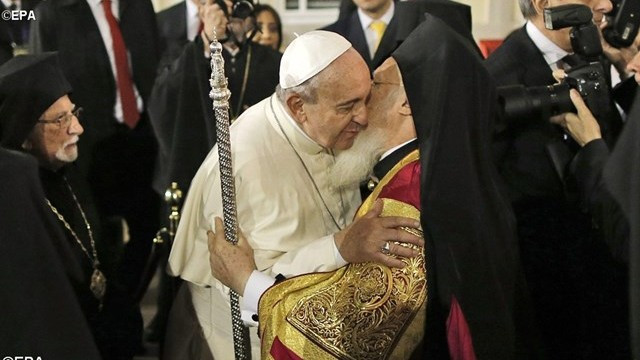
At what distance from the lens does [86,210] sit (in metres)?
3.56

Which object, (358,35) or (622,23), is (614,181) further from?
(358,35)

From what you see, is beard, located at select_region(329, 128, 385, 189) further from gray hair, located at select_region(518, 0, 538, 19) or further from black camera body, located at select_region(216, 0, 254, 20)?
black camera body, located at select_region(216, 0, 254, 20)

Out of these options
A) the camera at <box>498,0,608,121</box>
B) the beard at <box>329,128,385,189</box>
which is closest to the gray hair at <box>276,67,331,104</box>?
the beard at <box>329,128,385,189</box>

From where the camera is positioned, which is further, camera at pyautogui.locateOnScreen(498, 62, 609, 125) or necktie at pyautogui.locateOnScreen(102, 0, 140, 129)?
necktie at pyautogui.locateOnScreen(102, 0, 140, 129)

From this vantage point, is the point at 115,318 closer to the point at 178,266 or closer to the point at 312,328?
the point at 178,266

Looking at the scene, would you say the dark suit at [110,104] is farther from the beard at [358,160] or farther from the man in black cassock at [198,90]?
the beard at [358,160]

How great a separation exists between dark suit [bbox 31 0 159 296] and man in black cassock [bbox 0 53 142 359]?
30.0 inches

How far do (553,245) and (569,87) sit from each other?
23.4 inches

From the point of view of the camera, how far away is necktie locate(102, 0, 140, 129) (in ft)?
15.0

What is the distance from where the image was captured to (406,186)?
2594 millimetres

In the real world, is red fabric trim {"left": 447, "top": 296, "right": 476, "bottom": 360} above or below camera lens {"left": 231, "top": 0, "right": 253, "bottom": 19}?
below

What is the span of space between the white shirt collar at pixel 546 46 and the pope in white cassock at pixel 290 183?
2.43ft

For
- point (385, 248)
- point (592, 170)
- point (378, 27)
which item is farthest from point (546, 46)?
point (378, 27)
